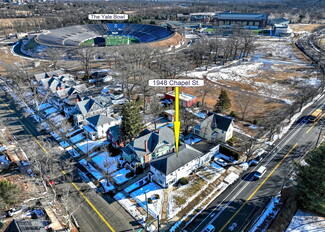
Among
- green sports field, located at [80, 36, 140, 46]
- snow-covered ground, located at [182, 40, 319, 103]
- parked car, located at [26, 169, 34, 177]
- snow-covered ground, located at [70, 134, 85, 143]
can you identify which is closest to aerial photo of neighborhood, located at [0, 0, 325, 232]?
snow-covered ground, located at [70, 134, 85, 143]

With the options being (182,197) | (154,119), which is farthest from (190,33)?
(182,197)

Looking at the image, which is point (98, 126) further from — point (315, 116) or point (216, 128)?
point (315, 116)

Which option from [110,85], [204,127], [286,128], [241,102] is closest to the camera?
[204,127]

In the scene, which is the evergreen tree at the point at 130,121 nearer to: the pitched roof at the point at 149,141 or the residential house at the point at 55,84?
the pitched roof at the point at 149,141

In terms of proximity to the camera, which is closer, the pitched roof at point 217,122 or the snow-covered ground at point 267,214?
the snow-covered ground at point 267,214

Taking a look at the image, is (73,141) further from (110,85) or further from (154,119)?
(110,85)

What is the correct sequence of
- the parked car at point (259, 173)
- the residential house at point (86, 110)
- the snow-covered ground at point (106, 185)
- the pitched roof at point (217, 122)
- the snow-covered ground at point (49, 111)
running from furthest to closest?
the snow-covered ground at point (49, 111) < the residential house at point (86, 110) < the pitched roof at point (217, 122) < the parked car at point (259, 173) < the snow-covered ground at point (106, 185)

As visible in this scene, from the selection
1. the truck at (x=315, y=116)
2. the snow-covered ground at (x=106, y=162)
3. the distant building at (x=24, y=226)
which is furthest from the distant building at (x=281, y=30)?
the distant building at (x=24, y=226)
